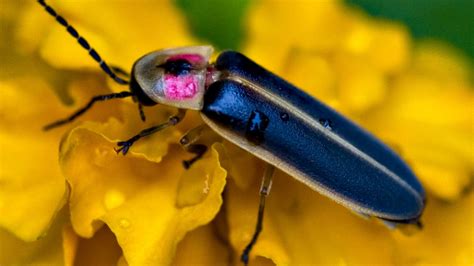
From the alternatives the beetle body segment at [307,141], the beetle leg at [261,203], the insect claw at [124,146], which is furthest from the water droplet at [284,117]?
the insect claw at [124,146]

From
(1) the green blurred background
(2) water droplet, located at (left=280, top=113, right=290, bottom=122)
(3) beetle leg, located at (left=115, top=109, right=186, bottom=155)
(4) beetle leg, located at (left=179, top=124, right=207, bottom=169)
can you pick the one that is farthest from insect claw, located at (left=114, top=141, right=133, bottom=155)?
(1) the green blurred background

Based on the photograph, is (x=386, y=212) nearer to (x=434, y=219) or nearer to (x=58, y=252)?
(x=434, y=219)

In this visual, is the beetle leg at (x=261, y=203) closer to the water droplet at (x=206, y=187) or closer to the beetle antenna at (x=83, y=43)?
the water droplet at (x=206, y=187)

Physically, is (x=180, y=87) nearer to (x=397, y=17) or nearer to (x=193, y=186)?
(x=193, y=186)

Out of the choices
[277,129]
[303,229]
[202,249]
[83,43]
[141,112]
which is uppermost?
[83,43]

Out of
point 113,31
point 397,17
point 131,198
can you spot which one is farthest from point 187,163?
point 397,17

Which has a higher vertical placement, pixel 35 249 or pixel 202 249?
pixel 35 249
